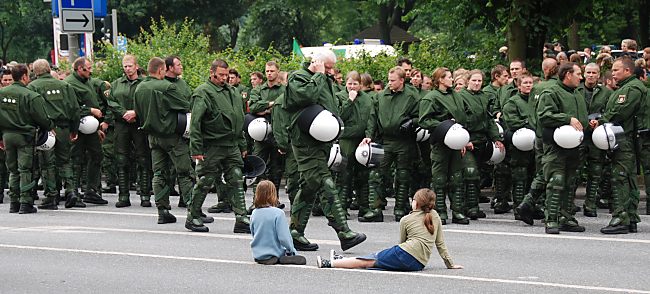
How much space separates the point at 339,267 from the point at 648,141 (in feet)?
18.0

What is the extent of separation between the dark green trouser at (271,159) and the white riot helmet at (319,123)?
5362 mm

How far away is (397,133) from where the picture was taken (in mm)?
15906

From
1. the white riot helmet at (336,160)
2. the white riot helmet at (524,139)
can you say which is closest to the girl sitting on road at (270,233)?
the white riot helmet at (336,160)

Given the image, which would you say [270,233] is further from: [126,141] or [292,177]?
[126,141]

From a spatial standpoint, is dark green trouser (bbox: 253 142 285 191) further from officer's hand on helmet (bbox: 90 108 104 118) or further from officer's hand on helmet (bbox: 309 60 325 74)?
officer's hand on helmet (bbox: 309 60 325 74)

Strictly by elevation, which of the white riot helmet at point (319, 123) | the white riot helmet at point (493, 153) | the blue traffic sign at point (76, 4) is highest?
the blue traffic sign at point (76, 4)

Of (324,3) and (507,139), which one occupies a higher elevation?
(324,3)

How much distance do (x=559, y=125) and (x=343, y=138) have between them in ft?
10.1

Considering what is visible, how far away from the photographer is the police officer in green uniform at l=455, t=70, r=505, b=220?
51.7ft

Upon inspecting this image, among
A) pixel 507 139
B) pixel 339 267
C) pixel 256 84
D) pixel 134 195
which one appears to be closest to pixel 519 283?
pixel 339 267

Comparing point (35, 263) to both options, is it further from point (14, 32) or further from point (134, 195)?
point (14, 32)

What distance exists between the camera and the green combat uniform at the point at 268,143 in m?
17.8

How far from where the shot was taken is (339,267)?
38.5 feet

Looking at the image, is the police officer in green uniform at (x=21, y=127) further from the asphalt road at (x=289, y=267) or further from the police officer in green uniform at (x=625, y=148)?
the police officer in green uniform at (x=625, y=148)
